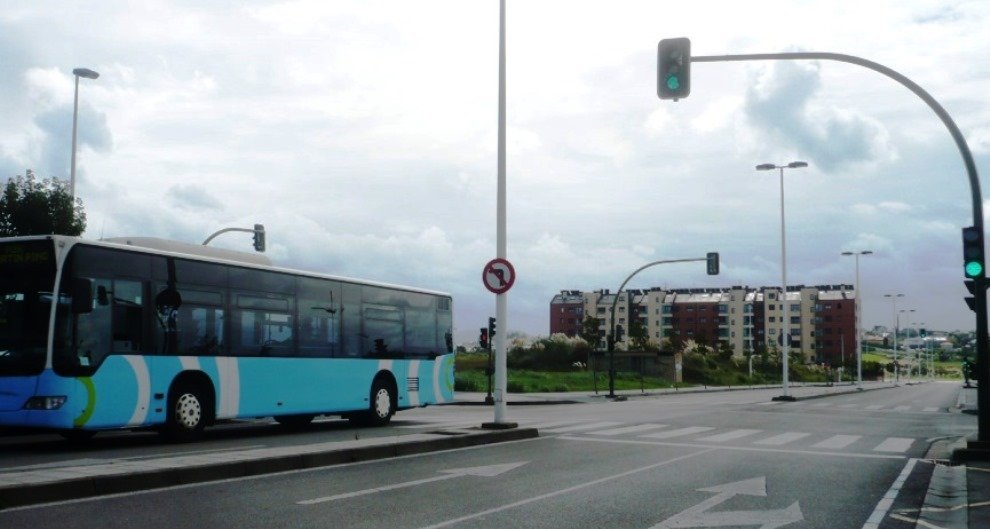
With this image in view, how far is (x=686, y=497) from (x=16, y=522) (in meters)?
6.29

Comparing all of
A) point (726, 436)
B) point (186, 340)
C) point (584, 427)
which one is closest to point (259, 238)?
point (584, 427)

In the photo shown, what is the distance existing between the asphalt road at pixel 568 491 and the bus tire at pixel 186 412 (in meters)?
0.61

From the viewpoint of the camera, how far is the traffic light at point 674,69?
1417 cm

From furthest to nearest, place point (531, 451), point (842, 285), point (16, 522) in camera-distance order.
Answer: point (842, 285) → point (531, 451) → point (16, 522)

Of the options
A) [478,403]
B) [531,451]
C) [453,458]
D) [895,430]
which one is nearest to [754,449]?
[531,451]

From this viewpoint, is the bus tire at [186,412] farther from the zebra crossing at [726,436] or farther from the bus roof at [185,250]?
the zebra crossing at [726,436]

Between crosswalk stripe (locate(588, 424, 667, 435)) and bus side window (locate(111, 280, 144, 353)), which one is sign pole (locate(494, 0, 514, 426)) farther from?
bus side window (locate(111, 280, 144, 353))

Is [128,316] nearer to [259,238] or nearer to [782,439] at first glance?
[782,439]

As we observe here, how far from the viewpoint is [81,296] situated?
13.2 meters

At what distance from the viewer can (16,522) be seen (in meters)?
7.77

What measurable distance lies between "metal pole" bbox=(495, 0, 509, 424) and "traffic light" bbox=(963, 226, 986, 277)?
7.74 metres

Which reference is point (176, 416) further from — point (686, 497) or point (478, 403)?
point (478, 403)

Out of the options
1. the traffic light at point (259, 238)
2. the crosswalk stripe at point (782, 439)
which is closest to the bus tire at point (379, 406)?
the crosswalk stripe at point (782, 439)

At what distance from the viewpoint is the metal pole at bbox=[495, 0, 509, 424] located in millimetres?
17609
